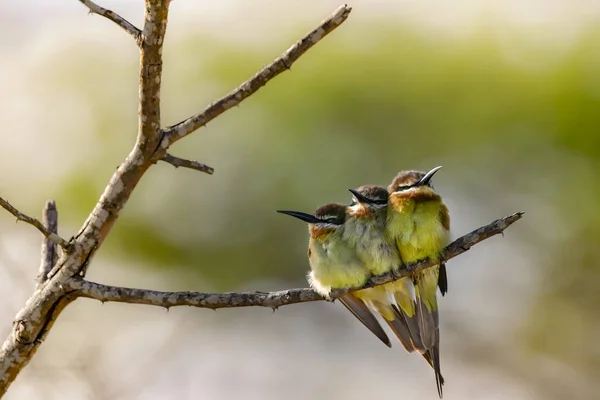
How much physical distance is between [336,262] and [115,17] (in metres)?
1.32

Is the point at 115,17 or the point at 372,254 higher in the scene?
the point at 372,254

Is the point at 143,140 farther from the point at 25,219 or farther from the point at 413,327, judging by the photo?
the point at 413,327

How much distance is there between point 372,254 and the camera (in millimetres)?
2938

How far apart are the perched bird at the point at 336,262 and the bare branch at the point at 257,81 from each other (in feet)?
2.71

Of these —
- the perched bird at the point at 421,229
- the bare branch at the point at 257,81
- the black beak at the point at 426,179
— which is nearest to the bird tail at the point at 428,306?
the perched bird at the point at 421,229

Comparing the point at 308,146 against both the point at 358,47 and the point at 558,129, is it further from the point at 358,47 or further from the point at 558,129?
the point at 558,129

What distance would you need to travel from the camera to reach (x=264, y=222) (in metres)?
6.60

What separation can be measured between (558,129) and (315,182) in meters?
1.97

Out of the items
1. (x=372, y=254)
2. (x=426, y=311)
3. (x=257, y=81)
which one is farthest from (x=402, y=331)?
(x=257, y=81)

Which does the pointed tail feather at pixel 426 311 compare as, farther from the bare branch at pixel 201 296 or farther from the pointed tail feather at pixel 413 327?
the bare branch at pixel 201 296

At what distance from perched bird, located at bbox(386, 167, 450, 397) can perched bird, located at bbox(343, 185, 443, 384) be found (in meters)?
0.04

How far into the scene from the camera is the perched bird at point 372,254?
3.00m

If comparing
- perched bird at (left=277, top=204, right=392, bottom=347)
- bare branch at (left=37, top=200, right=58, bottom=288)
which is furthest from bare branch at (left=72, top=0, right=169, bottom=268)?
perched bird at (left=277, top=204, right=392, bottom=347)

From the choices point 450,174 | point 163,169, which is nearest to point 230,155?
point 163,169
